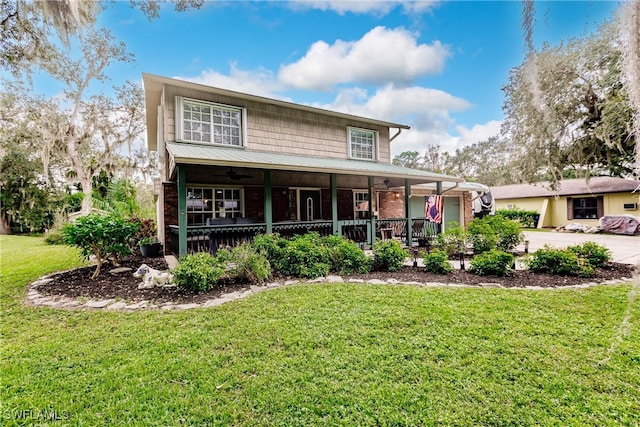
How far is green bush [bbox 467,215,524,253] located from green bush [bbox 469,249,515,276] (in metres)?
1.91

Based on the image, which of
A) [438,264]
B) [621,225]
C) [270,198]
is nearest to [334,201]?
[270,198]

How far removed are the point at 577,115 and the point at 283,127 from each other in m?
12.1

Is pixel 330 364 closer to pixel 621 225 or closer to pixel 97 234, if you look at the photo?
pixel 97 234

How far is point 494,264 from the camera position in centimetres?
632

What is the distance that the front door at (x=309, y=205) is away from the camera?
12047 millimetres

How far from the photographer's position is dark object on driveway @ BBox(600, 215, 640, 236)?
583 inches

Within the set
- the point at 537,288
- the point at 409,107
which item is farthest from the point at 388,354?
the point at 409,107

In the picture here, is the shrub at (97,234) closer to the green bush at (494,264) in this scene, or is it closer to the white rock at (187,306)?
the white rock at (187,306)

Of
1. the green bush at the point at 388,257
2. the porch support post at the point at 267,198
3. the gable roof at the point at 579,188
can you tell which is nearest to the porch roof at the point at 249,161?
the porch support post at the point at 267,198

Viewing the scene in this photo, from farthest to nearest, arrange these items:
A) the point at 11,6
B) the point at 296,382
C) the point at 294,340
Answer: the point at 11,6 < the point at 294,340 < the point at 296,382

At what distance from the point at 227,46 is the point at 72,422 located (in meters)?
9.91

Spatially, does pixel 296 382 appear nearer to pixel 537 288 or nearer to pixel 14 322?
pixel 14 322

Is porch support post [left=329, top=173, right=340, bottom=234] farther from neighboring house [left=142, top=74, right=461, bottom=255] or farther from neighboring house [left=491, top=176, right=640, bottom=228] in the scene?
neighboring house [left=491, top=176, right=640, bottom=228]

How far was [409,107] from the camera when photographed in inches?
629
